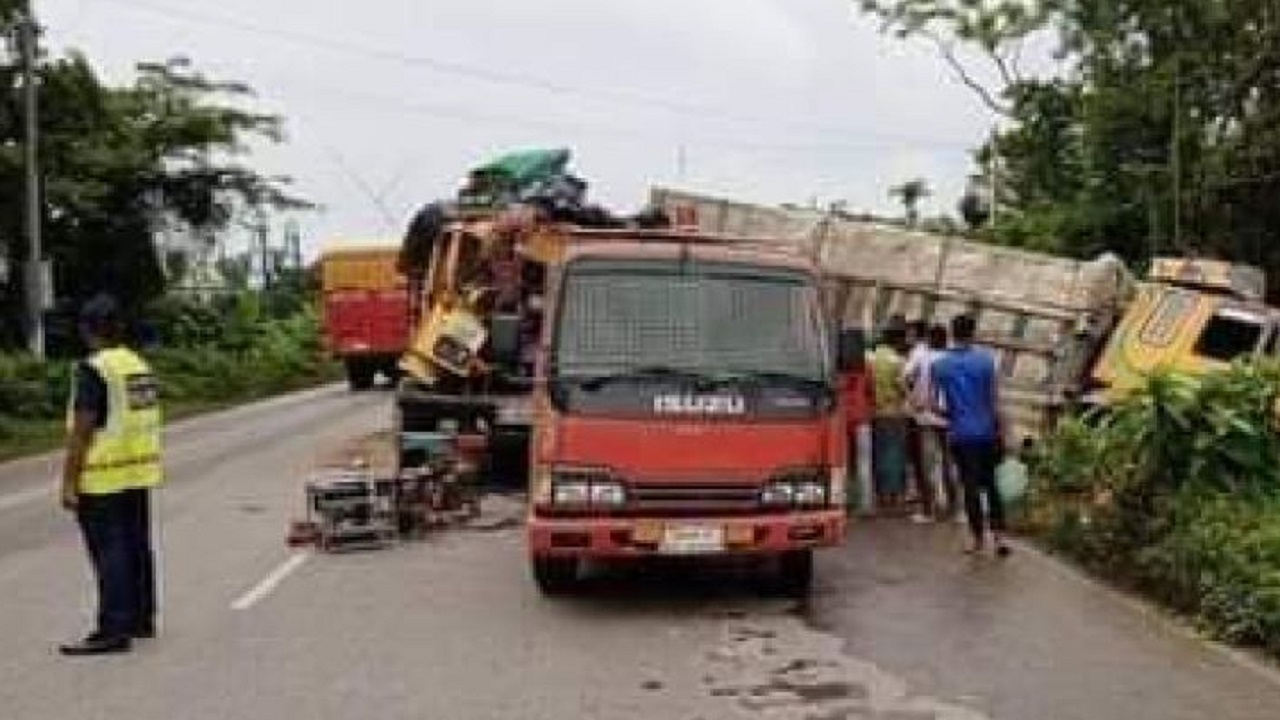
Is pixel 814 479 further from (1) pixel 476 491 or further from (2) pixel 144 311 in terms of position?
(2) pixel 144 311

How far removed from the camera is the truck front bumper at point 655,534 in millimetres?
12023

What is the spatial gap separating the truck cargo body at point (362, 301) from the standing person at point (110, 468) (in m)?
30.5

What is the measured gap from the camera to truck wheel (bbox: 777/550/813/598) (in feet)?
42.4

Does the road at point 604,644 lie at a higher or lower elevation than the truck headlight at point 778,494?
lower

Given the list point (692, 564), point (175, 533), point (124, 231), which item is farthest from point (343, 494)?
point (124, 231)

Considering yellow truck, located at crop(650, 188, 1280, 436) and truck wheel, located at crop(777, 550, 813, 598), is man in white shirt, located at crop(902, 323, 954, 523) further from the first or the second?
truck wheel, located at crop(777, 550, 813, 598)

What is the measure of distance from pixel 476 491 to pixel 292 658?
27.1 feet

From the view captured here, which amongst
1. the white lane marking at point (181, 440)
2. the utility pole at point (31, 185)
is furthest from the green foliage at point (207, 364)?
the white lane marking at point (181, 440)

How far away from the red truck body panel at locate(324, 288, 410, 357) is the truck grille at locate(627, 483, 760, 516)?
30181 mm

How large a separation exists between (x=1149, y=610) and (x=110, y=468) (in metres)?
5.99

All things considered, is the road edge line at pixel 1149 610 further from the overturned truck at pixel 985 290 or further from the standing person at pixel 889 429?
the overturned truck at pixel 985 290

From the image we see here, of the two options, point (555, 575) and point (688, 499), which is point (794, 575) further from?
point (555, 575)

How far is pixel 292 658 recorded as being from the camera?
10852 millimetres

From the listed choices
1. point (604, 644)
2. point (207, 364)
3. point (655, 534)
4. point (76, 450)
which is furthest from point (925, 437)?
point (207, 364)
